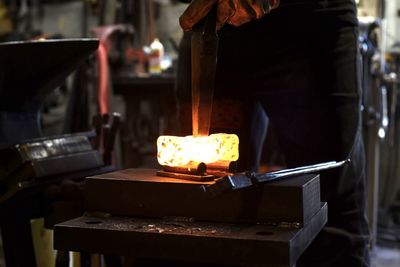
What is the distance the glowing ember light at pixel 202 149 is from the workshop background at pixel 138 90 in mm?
399

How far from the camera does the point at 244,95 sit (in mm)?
1310

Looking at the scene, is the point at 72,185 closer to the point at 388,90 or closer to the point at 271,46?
the point at 271,46

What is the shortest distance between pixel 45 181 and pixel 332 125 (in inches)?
23.9

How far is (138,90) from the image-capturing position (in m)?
→ 3.25

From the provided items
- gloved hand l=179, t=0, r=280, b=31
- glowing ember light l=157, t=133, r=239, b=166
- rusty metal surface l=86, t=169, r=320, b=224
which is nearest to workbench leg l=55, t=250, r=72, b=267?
rusty metal surface l=86, t=169, r=320, b=224

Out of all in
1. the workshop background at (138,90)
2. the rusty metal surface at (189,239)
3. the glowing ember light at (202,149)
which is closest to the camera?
the rusty metal surface at (189,239)

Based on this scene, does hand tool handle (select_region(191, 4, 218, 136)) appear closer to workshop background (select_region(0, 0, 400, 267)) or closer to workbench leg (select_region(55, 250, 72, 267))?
workbench leg (select_region(55, 250, 72, 267))

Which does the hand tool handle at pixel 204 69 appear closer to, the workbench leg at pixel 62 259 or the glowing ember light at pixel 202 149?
the glowing ember light at pixel 202 149

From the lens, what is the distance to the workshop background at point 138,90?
97.7 inches

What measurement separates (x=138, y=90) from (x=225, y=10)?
2322mm

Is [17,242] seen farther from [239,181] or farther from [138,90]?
[138,90]

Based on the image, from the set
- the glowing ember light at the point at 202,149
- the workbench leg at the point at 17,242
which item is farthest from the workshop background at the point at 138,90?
the glowing ember light at the point at 202,149

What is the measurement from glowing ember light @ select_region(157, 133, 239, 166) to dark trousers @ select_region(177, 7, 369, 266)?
0.34 meters

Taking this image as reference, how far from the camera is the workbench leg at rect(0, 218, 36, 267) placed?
122cm
